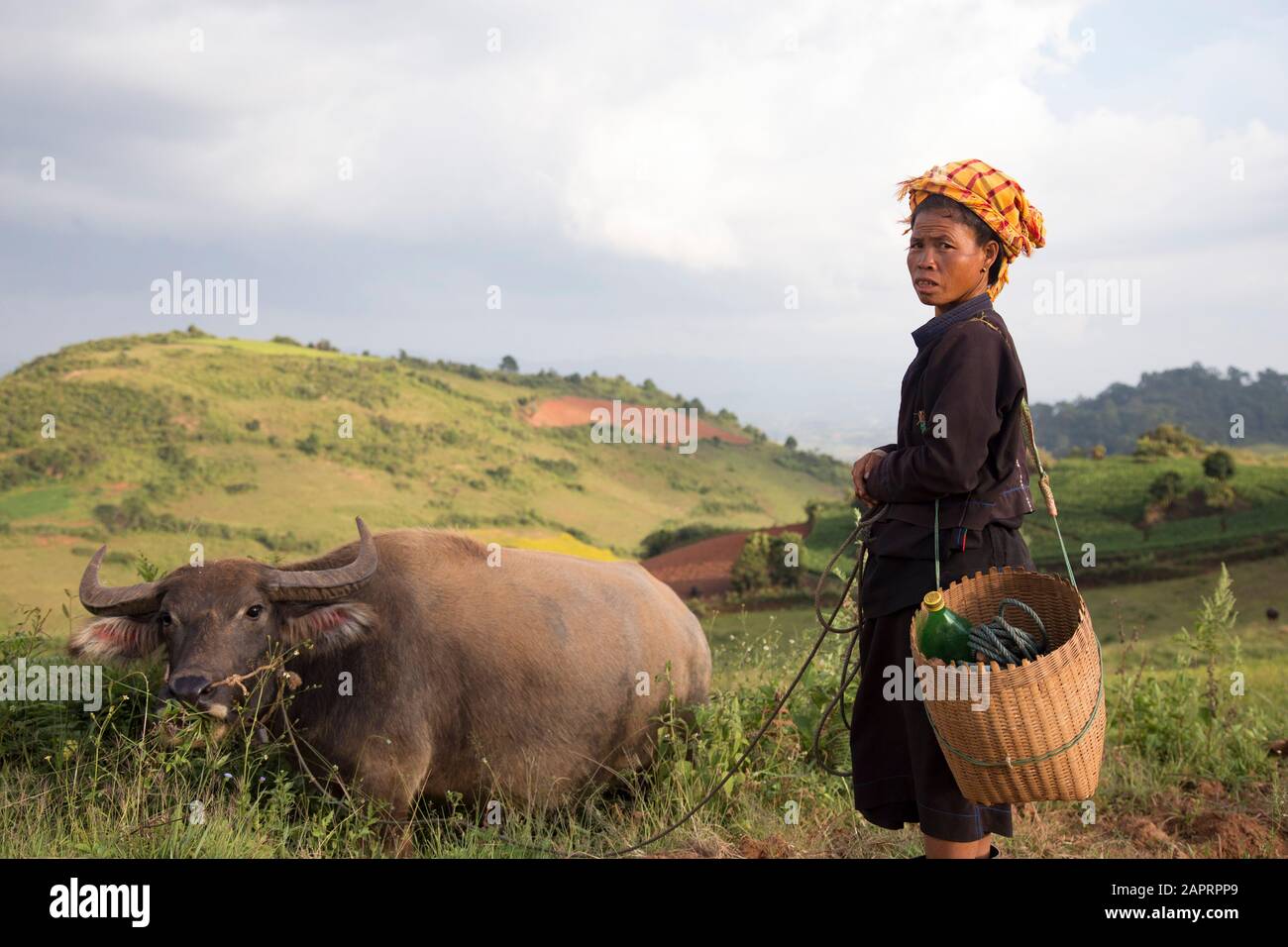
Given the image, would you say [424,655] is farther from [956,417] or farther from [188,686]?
[956,417]

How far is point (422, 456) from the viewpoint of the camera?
2938 cm

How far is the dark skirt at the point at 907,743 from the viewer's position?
3.18 m

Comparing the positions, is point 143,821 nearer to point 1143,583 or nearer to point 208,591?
point 208,591

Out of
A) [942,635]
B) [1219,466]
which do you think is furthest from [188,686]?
[1219,466]

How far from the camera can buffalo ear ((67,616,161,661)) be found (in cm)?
522

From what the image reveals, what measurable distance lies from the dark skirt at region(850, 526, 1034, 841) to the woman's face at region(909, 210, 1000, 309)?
0.83 metres

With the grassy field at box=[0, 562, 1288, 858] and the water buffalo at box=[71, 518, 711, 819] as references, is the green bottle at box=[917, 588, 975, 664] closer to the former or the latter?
the grassy field at box=[0, 562, 1288, 858]

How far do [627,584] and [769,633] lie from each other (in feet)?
3.61

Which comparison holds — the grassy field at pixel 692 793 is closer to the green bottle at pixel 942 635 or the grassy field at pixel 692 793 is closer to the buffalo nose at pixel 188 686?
the buffalo nose at pixel 188 686

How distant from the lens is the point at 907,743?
342cm

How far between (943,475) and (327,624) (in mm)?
3519

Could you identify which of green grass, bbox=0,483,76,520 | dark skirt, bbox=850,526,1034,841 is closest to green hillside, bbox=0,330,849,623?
green grass, bbox=0,483,76,520

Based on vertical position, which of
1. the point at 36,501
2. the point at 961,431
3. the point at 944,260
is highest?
the point at 944,260

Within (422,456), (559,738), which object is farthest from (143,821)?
(422,456)
